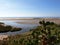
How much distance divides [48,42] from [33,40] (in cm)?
171

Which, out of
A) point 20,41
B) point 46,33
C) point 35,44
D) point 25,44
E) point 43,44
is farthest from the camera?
point 20,41

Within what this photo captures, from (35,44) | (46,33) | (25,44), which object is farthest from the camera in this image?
(25,44)

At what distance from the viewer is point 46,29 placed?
7684 millimetres

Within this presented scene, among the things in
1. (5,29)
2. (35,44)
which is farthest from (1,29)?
(35,44)

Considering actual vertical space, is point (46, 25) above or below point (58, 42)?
above

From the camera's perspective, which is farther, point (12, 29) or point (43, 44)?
point (12, 29)

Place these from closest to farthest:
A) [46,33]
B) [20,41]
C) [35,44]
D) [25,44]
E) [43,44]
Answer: [43,44] → [46,33] → [35,44] → [25,44] → [20,41]

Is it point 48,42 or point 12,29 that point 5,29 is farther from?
point 48,42

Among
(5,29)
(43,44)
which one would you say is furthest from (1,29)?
(43,44)

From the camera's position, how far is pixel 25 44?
901cm

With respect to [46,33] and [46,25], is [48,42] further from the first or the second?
[46,25]

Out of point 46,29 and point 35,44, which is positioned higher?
point 46,29

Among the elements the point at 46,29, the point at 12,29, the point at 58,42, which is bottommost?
the point at 12,29

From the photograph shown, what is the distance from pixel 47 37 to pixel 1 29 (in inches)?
740
